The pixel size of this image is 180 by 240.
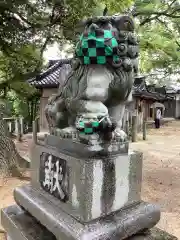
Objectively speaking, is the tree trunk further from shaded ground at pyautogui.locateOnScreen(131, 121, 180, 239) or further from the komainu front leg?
the komainu front leg

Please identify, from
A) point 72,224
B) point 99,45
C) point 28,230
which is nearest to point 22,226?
point 28,230

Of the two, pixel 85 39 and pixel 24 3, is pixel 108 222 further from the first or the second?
pixel 24 3

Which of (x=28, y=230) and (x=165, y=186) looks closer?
(x=28, y=230)

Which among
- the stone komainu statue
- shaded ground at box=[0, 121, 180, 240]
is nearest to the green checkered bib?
the stone komainu statue

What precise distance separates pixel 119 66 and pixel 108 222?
1101 millimetres

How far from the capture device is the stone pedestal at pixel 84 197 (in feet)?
5.12

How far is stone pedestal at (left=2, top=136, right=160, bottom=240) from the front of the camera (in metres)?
1.56

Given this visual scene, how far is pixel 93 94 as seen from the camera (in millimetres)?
1668

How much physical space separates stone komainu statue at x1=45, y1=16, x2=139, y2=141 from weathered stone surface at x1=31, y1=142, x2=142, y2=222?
18 centimetres

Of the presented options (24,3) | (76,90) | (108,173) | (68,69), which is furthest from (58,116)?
(24,3)

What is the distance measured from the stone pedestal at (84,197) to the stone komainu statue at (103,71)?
0.19 metres

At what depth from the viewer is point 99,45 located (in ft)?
5.43

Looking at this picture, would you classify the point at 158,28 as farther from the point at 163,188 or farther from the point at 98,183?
the point at 98,183

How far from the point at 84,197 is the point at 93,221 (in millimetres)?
190
